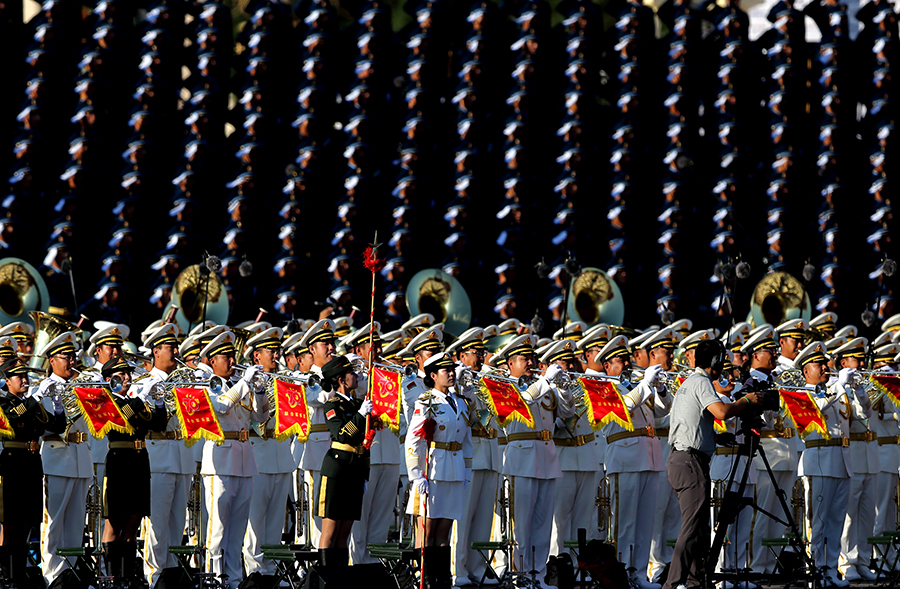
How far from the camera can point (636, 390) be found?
11.3 meters

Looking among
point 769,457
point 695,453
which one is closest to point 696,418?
point 695,453

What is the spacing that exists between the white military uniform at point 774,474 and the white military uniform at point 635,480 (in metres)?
0.93

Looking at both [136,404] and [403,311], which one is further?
[403,311]

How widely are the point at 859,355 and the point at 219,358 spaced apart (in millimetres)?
5467

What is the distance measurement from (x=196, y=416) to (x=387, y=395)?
1393 millimetres

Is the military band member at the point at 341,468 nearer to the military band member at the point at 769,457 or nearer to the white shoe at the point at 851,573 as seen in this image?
the military band member at the point at 769,457

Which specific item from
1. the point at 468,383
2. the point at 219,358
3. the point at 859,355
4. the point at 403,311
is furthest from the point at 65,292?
the point at 859,355

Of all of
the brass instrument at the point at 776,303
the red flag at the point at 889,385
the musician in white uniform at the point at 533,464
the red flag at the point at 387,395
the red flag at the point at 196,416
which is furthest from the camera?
the brass instrument at the point at 776,303

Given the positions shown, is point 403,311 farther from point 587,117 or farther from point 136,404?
point 136,404

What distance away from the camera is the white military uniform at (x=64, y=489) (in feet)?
35.4

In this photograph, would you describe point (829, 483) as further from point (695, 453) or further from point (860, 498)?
point (695, 453)

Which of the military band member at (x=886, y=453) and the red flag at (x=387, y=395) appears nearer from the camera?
the red flag at (x=387, y=395)

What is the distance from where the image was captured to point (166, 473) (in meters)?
10.9

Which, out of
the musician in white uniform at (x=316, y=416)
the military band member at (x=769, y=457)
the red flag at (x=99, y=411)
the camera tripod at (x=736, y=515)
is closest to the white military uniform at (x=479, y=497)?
the musician in white uniform at (x=316, y=416)
